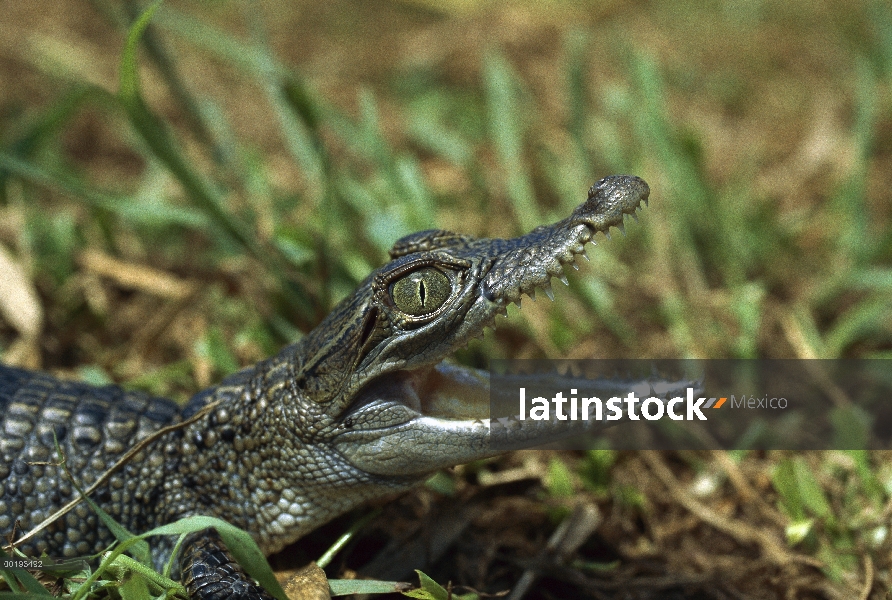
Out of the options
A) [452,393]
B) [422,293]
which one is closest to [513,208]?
[452,393]

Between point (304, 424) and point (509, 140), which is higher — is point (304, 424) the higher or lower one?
the lower one

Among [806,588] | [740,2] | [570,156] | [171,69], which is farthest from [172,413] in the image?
[740,2]

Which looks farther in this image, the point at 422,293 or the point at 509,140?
the point at 509,140

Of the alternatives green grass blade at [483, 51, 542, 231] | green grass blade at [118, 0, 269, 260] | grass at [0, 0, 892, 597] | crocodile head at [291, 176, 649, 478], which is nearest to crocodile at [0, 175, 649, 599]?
crocodile head at [291, 176, 649, 478]

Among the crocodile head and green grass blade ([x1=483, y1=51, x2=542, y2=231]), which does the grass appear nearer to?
green grass blade ([x1=483, y1=51, x2=542, y2=231])

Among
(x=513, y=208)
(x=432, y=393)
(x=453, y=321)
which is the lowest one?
(x=432, y=393)

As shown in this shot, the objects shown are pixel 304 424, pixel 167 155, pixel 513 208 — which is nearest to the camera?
pixel 304 424

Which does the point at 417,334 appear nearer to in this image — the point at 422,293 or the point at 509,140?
the point at 422,293

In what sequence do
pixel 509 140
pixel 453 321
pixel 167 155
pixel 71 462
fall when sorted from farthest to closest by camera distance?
1. pixel 509 140
2. pixel 167 155
3. pixel 71 462
4. pixel 453 321

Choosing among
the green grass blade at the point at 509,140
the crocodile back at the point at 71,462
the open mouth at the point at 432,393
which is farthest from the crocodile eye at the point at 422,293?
the green grass blade at the point at 509,140
